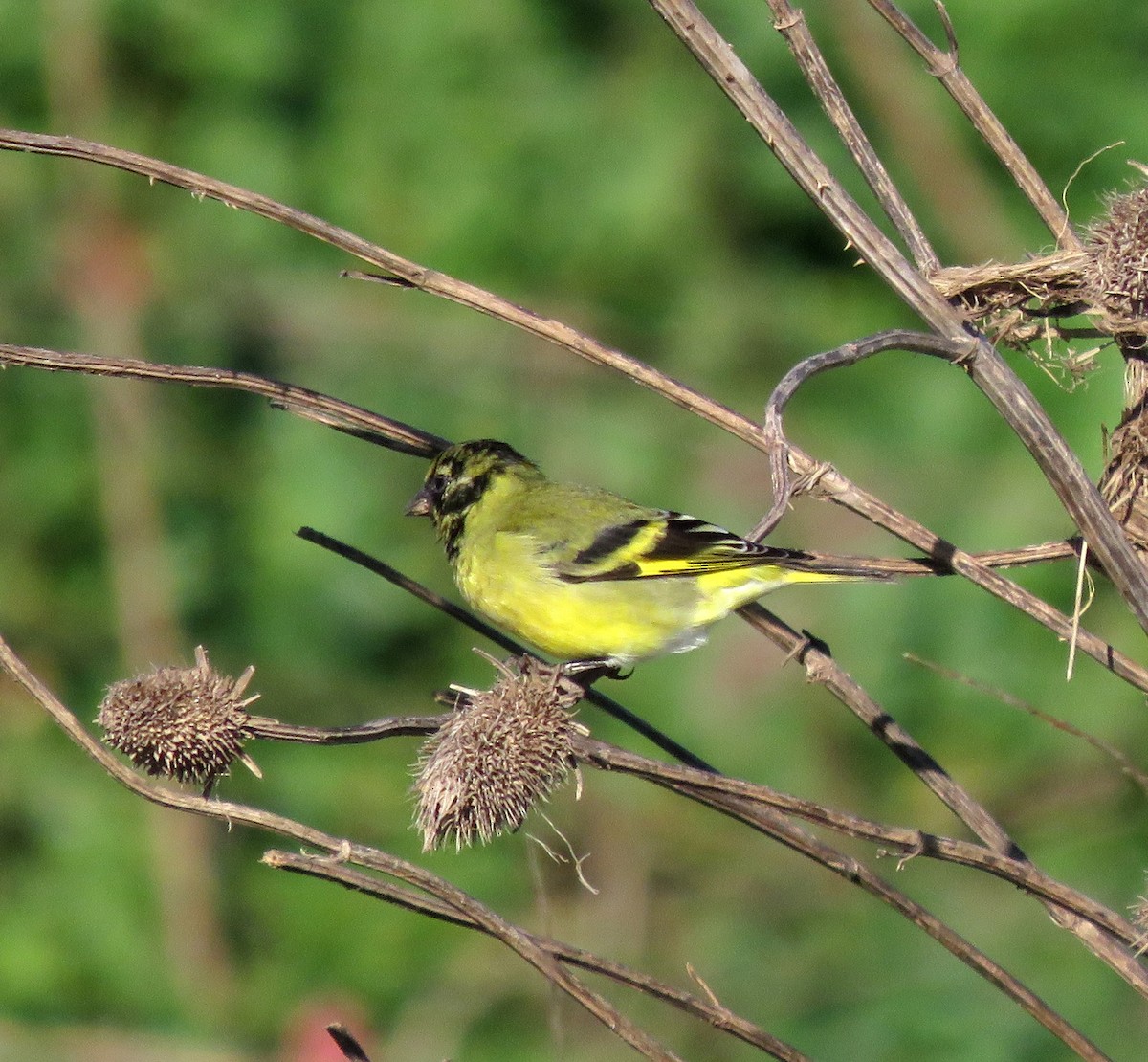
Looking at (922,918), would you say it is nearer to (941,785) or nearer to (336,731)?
(941,785)

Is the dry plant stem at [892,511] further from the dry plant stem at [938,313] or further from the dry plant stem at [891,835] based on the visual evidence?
the dry plant stem at [891,835]

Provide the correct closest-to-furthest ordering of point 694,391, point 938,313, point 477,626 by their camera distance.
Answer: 1. point 938,313
2. point 694,391
3. point 477,626

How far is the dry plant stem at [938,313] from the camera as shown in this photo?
1.79 meters

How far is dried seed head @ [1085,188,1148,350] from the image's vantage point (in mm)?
2057

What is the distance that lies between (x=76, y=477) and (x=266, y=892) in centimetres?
184

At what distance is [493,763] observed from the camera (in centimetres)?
206

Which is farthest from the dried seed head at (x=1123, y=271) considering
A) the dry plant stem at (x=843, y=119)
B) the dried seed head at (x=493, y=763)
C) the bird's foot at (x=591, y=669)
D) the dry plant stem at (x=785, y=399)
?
the bird's foot at (x=591, y=669)

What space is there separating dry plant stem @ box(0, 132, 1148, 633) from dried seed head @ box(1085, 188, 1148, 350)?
0.29 meters

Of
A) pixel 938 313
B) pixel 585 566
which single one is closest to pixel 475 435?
pixel 585 566

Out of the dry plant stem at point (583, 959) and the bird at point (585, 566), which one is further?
the bird at point (585, 566)

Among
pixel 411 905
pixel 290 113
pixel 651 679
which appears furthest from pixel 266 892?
pixel 411 905

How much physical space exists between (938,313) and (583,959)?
2.89 ft

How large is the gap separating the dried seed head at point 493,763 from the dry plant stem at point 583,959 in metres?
0.24

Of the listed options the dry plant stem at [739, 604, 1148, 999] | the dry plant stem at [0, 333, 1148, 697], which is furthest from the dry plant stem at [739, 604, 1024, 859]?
the dry plant stem at [0, 333, 1148, 697]
